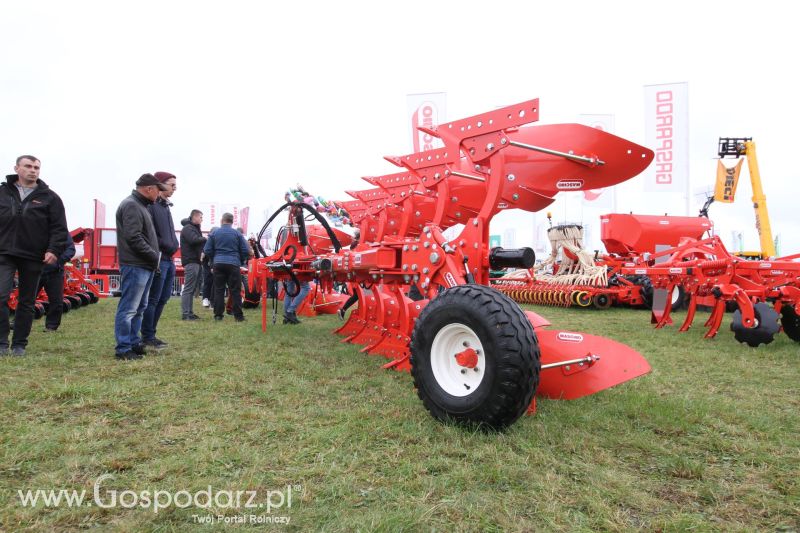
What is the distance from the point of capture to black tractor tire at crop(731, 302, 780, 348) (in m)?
5.35

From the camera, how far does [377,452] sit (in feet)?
7.54

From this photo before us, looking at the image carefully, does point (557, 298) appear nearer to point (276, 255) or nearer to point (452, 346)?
point (276, 255)

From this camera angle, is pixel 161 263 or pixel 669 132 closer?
pixel 161 263

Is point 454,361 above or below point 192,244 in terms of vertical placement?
below

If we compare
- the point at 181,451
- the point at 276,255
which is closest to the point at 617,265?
the point at 276,255

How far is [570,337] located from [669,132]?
1516 cm

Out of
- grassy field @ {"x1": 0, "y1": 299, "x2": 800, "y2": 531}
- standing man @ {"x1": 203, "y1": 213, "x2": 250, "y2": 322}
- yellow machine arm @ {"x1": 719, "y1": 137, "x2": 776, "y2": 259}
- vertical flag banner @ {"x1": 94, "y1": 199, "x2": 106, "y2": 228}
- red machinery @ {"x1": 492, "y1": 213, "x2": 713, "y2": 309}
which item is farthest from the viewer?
yellow machine arm @ {"x1": 719, "y1": 137, "x2": 776, "y2": 259}

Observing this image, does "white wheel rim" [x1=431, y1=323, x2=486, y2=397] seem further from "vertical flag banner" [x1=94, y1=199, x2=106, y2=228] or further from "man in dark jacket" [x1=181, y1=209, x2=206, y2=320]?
"vertical flag banner" [x1=94, y1=199, x2=106, y2=228]

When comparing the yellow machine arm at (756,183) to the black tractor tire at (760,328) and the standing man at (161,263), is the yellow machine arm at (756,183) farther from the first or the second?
the standing man at (161,263)

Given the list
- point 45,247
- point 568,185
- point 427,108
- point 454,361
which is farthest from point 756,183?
point 45,247

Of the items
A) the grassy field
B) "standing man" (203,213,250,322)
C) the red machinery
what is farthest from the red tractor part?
"standing man" (203,213,250,322)

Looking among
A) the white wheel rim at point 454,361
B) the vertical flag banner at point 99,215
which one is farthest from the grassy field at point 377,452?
the vertical flag banner at point 99,215

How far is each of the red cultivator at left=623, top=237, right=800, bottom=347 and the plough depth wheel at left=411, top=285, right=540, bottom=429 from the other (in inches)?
178

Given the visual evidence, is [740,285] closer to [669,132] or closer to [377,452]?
[377,452]
